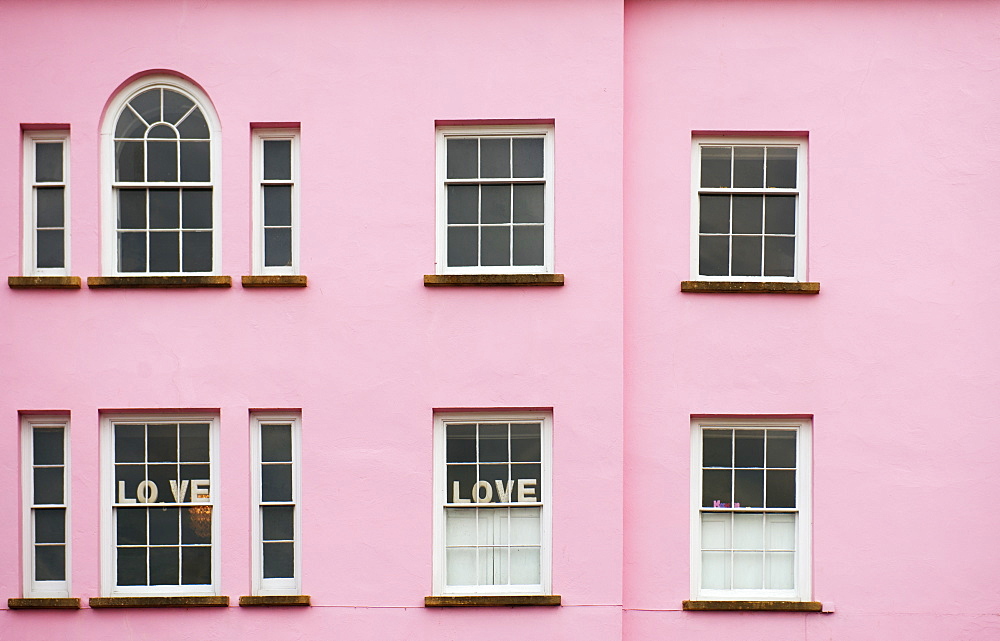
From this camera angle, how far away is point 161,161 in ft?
35.6

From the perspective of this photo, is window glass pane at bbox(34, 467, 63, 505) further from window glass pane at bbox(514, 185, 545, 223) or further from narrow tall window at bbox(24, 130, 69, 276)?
window glass pane at bbox(514, 185, 545, 223)

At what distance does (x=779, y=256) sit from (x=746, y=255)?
38 cm

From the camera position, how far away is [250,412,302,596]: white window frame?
1063cm

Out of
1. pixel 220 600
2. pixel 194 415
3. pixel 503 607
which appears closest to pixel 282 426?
pixel 194 415

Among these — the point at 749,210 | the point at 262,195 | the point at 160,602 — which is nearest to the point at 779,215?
the point at 749,210

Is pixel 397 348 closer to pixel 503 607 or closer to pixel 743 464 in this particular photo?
pixel 503 607

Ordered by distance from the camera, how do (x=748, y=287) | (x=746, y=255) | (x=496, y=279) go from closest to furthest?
(x=496, y=279) < (x=748, y=287) < (x=746, y=255)

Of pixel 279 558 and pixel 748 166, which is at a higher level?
pixel 748 166

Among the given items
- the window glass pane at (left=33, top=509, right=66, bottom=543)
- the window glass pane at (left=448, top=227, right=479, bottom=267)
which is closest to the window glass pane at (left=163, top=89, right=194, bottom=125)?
the window glass pane at (left=448, top=227, right=479, bottom=267)

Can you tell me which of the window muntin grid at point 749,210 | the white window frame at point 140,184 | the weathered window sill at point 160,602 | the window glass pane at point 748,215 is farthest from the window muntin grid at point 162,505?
the window glass pane at point 748,215

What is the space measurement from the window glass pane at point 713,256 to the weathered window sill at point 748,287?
34 centimetres

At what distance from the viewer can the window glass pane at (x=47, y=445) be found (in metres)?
10.7

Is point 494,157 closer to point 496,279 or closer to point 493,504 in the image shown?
point 496,279

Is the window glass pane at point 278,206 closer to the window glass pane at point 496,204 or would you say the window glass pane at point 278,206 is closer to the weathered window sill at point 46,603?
the window glass pane at point 496,204
